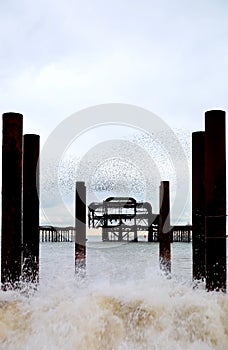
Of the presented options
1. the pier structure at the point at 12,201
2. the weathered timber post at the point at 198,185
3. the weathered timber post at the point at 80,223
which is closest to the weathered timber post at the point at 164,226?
the weathered timber post at the point at 80,223

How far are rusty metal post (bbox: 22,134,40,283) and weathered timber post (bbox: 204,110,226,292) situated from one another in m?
2.46

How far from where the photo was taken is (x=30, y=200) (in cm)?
805

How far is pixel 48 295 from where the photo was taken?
24.3 feet

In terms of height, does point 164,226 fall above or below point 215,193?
below

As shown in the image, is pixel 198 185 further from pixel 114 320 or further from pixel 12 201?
pixel 12 201

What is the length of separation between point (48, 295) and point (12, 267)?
626 mm

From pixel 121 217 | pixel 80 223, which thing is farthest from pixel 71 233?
pixel 80 223

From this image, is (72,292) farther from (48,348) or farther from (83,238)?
(83,238)

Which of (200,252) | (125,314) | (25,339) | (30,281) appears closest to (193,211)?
(200,252)

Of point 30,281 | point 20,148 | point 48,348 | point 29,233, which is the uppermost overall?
point 20,148

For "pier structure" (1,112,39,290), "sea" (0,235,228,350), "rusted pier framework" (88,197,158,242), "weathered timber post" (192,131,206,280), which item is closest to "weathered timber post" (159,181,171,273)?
"weathered timber post" (192,131,206,280)

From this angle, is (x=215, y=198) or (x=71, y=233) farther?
(x=71, y=233)

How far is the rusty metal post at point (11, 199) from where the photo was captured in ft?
23.4

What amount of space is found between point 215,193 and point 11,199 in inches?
101
